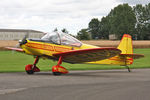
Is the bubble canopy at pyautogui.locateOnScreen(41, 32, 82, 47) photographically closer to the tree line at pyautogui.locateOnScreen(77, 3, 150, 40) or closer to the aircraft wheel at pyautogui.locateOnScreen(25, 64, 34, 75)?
the aircraft wheel at pyautogui.locateOnScreen(25, 64, 34, 75)

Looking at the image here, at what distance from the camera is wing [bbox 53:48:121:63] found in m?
12.6

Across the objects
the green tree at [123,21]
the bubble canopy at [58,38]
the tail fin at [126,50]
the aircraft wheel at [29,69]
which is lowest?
the aircraft wheel at [29,69]

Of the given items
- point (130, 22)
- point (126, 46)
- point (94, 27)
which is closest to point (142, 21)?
point (130, 22)

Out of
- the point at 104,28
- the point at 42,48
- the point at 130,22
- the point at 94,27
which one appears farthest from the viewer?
the point at 94,27

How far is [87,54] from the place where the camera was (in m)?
13.4

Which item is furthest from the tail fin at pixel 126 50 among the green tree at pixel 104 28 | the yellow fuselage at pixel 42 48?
the green tree at pixel 104 28

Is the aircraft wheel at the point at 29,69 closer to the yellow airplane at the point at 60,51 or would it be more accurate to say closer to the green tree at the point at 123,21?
the yellow airplane at the point at 60,51

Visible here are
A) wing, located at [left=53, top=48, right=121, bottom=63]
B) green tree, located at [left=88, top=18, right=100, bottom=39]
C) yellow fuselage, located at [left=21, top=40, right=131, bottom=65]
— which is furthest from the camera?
green tree, located at [left=88, top=18, right=100, bottom=39]

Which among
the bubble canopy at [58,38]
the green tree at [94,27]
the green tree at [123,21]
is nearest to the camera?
the bubble canopy at [58,38]

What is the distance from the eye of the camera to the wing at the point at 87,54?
498 inches

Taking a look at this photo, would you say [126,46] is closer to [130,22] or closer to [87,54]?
[87,54]

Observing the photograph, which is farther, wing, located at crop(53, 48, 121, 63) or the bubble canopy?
the bubble canopy

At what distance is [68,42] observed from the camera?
46.1 feet

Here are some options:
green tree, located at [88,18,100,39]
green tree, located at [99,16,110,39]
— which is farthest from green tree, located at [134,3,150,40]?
green tree, located at [88,18,100,39]
